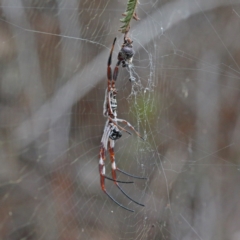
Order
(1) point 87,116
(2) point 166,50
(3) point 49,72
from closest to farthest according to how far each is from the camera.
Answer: (2) point 166,50 < (3) point 49,72 < (1) point 87,116

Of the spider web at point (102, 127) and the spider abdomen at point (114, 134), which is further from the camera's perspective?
the spider web at point (102, 127)

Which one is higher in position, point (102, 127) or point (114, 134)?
point (114, 134)

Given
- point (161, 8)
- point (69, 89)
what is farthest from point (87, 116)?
point (161, 8)

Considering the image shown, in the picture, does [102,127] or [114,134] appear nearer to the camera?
[114,134]

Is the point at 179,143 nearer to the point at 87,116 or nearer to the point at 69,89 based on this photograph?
the point at 87,116

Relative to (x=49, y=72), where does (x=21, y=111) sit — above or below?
below

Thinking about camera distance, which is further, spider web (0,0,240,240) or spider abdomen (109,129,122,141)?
spider web (0,0,240,240)

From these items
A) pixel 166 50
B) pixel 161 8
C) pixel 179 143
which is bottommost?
pixel 179 143

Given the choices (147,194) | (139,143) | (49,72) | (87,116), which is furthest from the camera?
(87,116)
